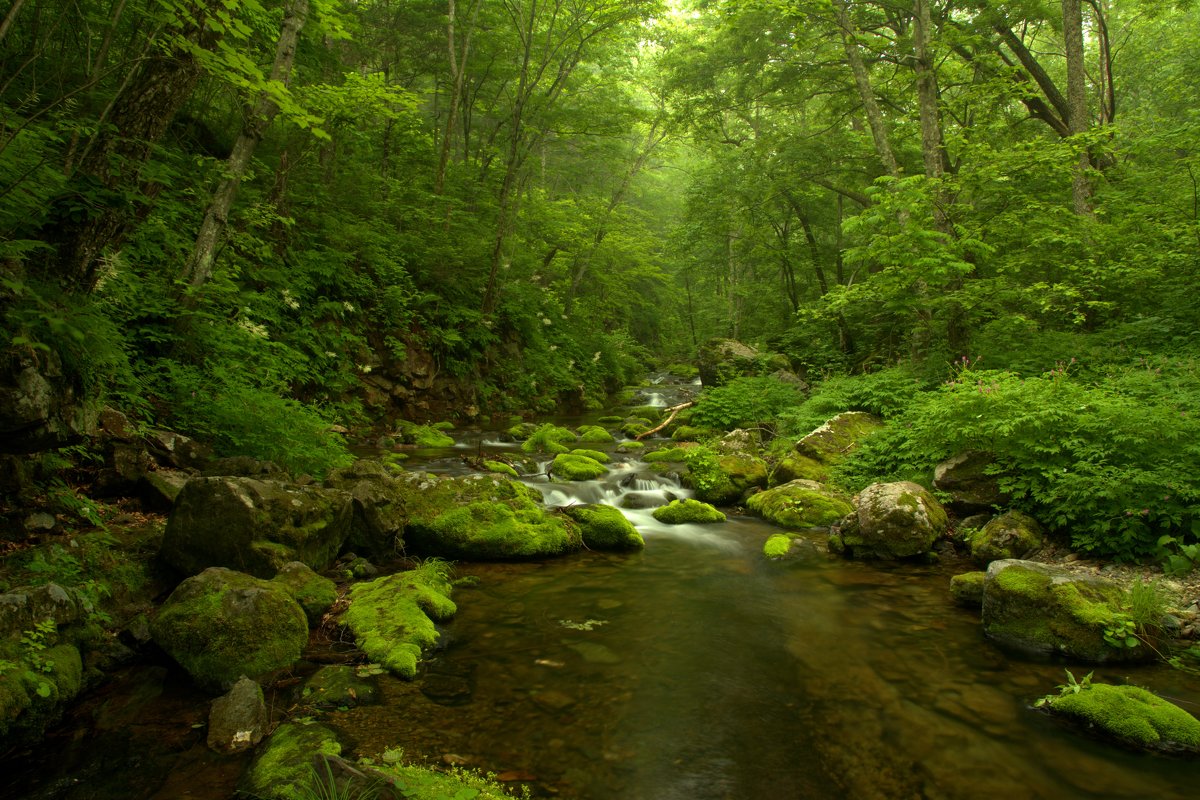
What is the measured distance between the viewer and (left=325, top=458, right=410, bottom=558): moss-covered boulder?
620 cm

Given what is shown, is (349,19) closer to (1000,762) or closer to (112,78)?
(112,78)

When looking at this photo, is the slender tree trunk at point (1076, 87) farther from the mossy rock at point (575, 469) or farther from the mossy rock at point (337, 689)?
the mossy rock at point (337, 689)

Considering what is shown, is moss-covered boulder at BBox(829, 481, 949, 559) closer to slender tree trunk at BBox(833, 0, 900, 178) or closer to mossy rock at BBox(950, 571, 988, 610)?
mossy rock at BBox(950, 571, 988, 610)

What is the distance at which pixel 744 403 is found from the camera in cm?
1469

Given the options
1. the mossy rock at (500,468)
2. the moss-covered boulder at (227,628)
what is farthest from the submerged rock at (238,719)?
the mossy rock at (500,468)

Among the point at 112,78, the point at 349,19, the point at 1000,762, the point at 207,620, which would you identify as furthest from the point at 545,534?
the point at 349,19

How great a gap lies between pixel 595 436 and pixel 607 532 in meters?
7.06

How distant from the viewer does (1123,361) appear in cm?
806

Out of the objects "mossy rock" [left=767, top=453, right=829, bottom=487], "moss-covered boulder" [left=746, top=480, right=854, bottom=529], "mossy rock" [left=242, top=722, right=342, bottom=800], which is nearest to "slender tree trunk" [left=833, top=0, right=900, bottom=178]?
"mossy rock" [left=767, top=453, right=829, bottom=487]

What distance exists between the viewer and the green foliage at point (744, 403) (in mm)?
14484

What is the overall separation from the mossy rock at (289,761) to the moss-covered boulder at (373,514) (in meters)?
3.01

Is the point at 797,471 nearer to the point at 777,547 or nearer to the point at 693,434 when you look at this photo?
the point at 777,547

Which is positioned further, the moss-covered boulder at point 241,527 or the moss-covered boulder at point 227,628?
the moss-covered boulder at point 241,527

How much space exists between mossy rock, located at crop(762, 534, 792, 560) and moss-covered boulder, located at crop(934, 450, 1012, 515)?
7.17ft
